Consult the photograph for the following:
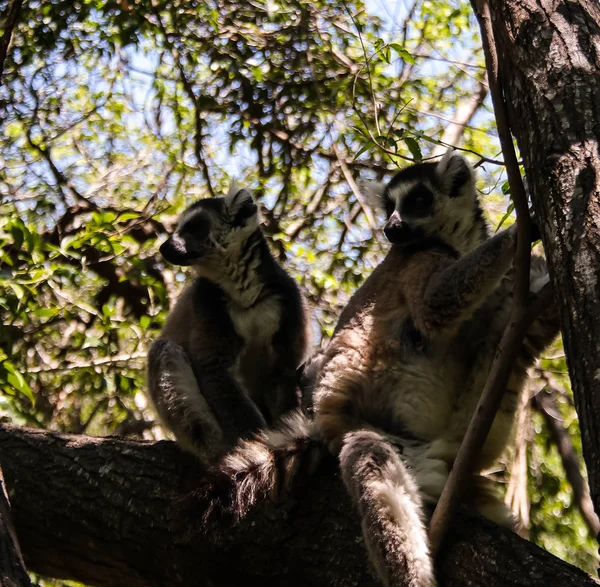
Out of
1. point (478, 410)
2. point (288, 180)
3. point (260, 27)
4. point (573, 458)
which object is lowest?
point (573, 458)

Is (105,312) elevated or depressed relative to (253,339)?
elevated

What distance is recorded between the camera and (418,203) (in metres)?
4.82

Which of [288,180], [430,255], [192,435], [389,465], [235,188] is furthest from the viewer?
[288,180]

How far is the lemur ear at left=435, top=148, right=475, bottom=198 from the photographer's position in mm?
4914

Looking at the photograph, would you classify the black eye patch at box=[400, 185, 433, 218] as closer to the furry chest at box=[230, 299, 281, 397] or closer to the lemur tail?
the furry chest at box=[230, 299, 281, 397]

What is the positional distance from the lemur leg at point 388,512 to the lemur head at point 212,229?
2631 millimetres

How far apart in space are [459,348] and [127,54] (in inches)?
289

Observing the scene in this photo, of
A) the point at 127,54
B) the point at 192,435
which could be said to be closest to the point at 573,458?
the point at 192,435

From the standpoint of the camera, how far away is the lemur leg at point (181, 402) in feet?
16.2

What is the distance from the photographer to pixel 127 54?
10.1 metres

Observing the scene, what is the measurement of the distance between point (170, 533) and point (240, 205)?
281 cm

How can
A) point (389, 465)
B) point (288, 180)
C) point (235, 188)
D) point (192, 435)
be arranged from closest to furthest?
1. point (389, 465)
2. point (192, 435)
3. point (235, 188)
4. point (288, 180)

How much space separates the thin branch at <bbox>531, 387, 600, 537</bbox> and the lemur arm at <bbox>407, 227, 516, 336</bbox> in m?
2.96

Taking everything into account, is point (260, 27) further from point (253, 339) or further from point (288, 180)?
point (253, 339)
